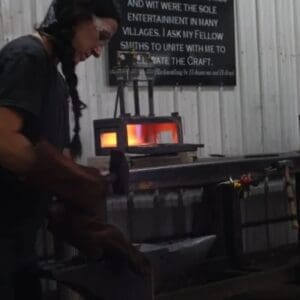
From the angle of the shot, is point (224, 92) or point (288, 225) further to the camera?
point (288, 225)

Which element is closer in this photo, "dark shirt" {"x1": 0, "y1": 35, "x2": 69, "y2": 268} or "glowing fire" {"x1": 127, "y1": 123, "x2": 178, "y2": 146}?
"dark shirt" {"x1": 0, "y1": 35, "x2": 69, "y2": 268}

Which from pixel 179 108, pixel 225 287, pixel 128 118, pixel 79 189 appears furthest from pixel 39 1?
pixel 79 189

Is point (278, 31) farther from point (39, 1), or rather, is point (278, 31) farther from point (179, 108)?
point (39, 1)

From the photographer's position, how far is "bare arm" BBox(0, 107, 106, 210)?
1.49 metres

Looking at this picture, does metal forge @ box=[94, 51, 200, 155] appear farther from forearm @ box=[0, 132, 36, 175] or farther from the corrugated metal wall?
forearm @ box=[0, 132, 36, 175]

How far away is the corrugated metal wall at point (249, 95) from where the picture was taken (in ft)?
13.3

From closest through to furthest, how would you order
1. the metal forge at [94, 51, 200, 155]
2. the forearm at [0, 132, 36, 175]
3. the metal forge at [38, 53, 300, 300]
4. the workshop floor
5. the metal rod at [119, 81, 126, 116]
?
the forearm at [0, 132, 36, 175] → the metal forge at [38, 53, 300, 300] → the metal forge at [94, 51, 200, 155] → the metal rod at [119, 81, 126, 116] → the workshop floor

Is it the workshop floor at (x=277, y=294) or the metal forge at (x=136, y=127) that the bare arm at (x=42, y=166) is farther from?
the workshop floor at (x=277, y=294)

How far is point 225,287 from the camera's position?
3707 mm

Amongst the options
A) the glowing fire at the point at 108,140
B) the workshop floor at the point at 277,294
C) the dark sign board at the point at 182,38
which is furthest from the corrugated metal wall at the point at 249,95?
the workshop floor at the point at 277,294

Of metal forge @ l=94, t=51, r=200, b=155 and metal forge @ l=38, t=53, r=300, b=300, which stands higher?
metal forge @ l=94, t=51, r=200, b=155

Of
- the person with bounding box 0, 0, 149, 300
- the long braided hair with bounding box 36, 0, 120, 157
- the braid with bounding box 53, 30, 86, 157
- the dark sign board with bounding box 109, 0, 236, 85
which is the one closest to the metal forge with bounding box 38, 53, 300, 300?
the dark sign board with bounding box 109, 0, 236, 85

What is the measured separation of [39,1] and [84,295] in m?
2.41

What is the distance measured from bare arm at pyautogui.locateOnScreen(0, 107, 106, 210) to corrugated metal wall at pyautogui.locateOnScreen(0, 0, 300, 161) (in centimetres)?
237
